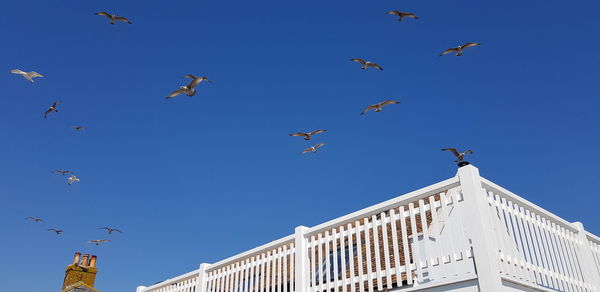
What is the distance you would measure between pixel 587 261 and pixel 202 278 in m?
7.40

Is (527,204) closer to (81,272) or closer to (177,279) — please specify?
(177,279)

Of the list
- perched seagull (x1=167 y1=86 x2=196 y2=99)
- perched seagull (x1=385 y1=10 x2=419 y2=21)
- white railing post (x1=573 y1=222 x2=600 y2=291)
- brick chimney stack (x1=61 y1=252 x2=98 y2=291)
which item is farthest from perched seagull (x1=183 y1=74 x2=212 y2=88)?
brick chimney stack (x1=61 y1=252 x2=98 y2=291)

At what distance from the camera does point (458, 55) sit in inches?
391

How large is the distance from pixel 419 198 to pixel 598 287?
3.81 meters

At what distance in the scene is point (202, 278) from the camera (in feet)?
31.5

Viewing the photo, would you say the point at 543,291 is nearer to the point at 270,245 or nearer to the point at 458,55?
the point at 270,245

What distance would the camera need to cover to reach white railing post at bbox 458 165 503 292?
504 cm

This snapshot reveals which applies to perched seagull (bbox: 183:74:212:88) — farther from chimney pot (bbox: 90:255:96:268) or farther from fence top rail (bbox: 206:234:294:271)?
chimney pot (bbox: 90:255:96:268)

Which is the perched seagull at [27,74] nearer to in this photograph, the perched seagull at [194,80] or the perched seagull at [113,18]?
the perched seagull at [113,18]

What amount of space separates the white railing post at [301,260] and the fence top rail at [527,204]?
316cm

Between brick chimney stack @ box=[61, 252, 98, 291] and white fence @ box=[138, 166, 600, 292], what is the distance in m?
16.1

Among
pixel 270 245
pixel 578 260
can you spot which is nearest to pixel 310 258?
pixel 270 245

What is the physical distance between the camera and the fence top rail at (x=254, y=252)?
7991 mm

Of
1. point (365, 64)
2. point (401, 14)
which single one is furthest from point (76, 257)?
point (401, 14)
